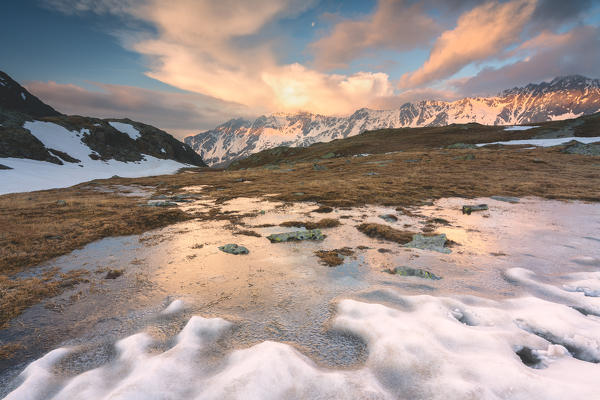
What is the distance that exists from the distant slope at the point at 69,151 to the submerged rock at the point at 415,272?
60877 mm

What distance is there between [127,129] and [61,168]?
254 feet

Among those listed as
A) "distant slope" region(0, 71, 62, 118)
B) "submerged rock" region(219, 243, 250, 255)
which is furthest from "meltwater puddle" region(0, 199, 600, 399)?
"distant slope" region(0, 71, 62, 118)

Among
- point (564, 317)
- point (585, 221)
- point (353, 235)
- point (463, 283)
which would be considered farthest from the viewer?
point (585, 221)

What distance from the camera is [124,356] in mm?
5035

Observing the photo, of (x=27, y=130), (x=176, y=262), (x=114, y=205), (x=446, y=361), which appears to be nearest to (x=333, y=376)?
(x=446, y=361)

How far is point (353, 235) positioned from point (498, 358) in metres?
8.15

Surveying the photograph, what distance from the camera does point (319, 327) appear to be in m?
5.82

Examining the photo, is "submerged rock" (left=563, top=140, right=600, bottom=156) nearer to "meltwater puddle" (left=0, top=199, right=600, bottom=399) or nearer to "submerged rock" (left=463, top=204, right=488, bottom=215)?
"submerged rock" (left=463, top=204, right=488, bottom=215)

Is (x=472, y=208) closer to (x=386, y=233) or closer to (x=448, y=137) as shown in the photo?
(x=386, y=233)

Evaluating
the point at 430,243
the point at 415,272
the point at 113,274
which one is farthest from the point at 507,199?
the point at 113,274

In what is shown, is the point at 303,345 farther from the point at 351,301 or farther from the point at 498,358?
the point at 498,358

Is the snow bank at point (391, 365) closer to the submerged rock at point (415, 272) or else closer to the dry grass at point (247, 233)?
the submerged rock at point (415, 272)

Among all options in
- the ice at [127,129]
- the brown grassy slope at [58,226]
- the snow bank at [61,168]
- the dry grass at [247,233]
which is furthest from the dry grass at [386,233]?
the ice at [127,129]

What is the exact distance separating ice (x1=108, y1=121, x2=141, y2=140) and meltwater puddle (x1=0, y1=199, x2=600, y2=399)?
154146 mm
